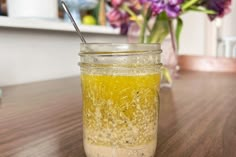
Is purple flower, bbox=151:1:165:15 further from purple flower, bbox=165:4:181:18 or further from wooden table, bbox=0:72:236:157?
wooden table, bbox=0:72:236:157

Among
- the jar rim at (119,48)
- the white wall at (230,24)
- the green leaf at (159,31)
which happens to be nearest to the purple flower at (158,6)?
the green leaf at (159,31)

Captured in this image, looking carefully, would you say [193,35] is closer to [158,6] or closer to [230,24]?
[230,24]

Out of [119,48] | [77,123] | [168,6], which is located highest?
[168,6]

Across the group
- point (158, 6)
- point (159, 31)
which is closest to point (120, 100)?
point (158, 6)

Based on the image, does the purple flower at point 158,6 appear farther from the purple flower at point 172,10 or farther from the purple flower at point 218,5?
the purple flower at point 218,5

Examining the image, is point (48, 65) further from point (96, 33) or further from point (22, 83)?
point (96, 33)
